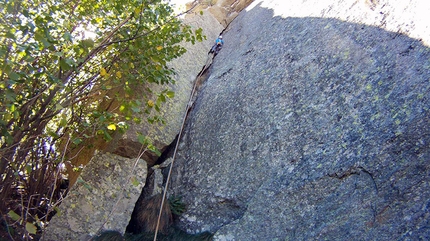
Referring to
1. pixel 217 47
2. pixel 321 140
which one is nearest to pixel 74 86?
pixel 321 140

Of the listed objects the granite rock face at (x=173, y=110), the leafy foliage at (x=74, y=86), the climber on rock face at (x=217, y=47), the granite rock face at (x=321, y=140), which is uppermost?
the leafy foliage at (x=74, y=86)

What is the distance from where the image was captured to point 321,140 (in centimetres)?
337

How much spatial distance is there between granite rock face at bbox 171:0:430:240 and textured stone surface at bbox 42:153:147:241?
1.91 ft

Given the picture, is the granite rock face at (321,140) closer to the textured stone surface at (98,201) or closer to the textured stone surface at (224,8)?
the textured stone surface at (98,201)

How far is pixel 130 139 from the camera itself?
4.22 m

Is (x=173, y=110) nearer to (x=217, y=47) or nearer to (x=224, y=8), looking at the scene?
(x=217, y=47)

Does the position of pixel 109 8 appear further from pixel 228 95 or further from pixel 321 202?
pixel 321 202

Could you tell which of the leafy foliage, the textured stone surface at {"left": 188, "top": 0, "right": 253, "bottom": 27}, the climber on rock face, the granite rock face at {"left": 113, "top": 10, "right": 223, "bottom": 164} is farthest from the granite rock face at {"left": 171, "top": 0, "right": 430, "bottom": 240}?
the textured stone surface at {"left": 188, "top": 0, "right": 253, "bottom": 27}

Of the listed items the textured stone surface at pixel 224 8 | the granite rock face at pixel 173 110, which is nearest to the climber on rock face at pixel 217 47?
the granite rock face at pixel 173 110

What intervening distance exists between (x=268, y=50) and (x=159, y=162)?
2.23 meters

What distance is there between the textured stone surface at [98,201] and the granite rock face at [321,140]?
1.91 ft

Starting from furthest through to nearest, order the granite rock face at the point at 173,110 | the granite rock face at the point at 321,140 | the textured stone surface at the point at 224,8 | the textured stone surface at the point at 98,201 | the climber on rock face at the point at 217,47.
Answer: the textured stone surface at the point at 224,8
the climber on rock face at the point at 217,47
the granite rock face at the point at 173,110
the textured stone surface at the point at 98,201
the granite rock face at the point at 321,140

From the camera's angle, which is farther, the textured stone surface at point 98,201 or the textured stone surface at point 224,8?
the textured stone surface at point 224,8

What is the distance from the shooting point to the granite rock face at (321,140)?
271 cm
